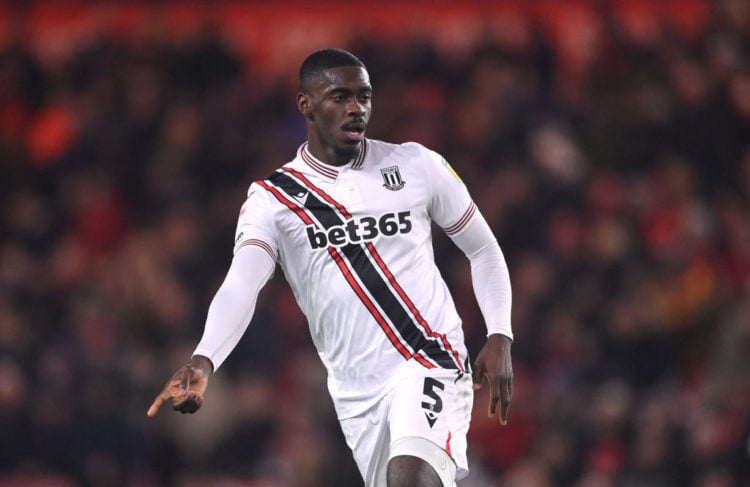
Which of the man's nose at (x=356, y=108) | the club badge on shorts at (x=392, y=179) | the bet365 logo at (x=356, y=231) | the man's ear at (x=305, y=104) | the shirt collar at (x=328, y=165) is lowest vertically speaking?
the bet365 logo at (x=356, y=231)

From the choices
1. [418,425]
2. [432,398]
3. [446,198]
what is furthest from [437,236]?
[418,425]

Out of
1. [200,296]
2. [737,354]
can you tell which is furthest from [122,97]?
[737,354]

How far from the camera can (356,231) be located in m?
5.92

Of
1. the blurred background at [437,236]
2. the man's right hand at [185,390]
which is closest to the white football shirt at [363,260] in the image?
the man's right hand at [185,390]

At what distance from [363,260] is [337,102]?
73cm

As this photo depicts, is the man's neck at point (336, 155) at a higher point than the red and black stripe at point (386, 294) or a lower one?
higher

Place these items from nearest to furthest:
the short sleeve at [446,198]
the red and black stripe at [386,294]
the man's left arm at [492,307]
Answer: the man's left arm at [492,307] < the red and black stripe at [386,294] < the short sleeve at [446,198]

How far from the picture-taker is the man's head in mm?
5949

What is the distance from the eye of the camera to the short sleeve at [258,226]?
5.88 metres

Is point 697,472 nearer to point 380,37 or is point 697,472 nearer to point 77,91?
point 380,37

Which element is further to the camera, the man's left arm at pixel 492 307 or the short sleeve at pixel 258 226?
the short sleeve at pixel 258 226

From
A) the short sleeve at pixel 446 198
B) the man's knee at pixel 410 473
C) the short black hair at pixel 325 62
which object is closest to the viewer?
the man's knee at pixel 410 473

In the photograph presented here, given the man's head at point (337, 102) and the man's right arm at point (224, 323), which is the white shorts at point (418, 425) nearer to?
the man's right arm at point (224, 323)

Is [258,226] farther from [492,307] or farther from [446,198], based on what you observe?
[492,307]
